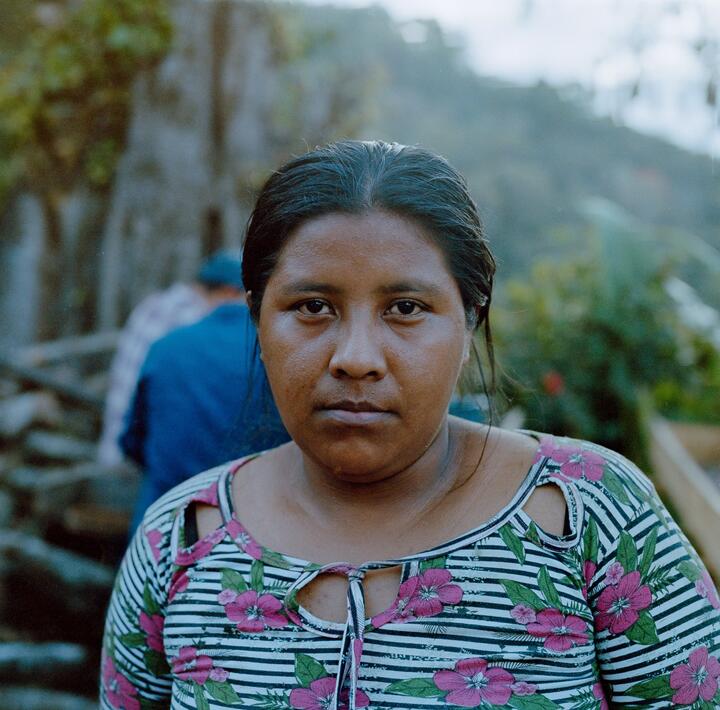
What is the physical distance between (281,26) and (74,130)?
6.91ft

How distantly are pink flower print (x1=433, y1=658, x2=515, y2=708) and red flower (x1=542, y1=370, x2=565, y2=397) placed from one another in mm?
4991

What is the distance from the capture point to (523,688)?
1.20 m

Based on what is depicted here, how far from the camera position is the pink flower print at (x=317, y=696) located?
1.22 m

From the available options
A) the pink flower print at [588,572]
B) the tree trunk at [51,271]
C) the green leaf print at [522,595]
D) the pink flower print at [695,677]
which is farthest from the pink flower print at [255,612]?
the tree trunk at [51,271]

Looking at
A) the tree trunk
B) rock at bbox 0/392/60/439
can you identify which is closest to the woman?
rock at bbox 0/392/60/439

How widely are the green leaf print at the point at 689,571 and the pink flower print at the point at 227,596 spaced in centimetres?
66

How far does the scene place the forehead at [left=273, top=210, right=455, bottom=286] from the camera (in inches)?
49.8

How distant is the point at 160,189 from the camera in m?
6.99

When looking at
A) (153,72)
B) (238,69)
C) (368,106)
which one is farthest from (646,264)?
(153,72)

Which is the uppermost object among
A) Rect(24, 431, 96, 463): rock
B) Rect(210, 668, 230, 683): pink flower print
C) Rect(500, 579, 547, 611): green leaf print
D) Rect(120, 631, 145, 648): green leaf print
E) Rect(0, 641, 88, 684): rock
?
Rect(500, 579, 547, 611): green leaf print

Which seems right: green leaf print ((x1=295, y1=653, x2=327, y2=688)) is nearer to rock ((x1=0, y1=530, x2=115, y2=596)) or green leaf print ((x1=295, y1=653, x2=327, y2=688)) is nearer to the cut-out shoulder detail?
the cut-out shoulder detail

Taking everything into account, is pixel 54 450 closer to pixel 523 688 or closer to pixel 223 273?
pixel 223 273

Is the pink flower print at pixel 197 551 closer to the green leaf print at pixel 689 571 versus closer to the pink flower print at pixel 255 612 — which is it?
the pink flower print at pixel 255 612

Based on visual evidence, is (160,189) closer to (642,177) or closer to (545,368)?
(545,368)
